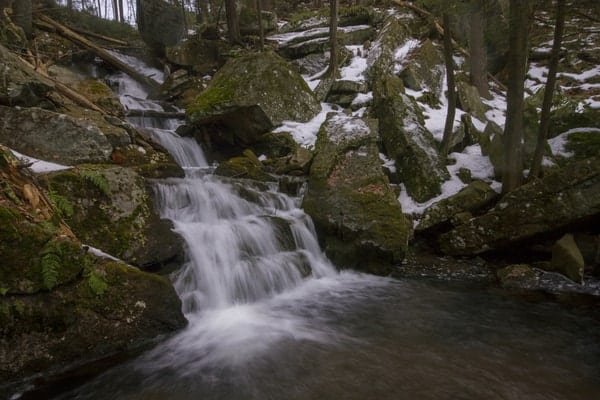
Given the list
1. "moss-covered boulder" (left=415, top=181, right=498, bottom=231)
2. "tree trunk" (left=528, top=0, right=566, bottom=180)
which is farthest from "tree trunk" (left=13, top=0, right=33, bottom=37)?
"tree trunk" (left=528, top=0, right=566, bottom=180)

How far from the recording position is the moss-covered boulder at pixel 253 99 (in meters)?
11.0

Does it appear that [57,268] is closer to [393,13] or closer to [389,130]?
[389,130]

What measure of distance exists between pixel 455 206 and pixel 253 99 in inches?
260

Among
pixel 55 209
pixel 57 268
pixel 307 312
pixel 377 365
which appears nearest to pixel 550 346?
pixel 377 365

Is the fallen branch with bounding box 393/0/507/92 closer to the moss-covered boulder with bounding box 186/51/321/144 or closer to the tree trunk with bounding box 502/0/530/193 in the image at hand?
the moss-covered boulder with bounding box 186/51/321/144

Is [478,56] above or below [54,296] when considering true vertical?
above

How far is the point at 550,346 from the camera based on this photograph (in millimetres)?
4930

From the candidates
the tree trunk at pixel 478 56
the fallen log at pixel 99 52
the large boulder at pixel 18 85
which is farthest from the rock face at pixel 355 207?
the fallen log at pixel 99 52

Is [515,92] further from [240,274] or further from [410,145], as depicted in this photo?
[240,274]

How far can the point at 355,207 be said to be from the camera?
839 centimetres

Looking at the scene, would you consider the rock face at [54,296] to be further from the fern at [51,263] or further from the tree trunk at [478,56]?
the tree trunk at [478,56]

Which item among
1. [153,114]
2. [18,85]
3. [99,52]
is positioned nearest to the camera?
[18,85]


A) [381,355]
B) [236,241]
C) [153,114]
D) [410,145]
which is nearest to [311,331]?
[381,355]

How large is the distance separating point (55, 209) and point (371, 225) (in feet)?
19.1
